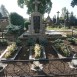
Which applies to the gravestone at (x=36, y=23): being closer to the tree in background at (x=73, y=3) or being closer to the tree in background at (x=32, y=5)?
the tree in background at (x=73, y=3)

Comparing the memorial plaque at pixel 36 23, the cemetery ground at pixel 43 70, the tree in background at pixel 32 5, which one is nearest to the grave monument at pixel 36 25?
the memorial plaque at pixel 36 23

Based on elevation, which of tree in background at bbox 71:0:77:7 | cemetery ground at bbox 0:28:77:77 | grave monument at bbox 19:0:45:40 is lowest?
cemetery ground at bbox 0:28:77:77

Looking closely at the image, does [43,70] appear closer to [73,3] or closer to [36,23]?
[36,23]

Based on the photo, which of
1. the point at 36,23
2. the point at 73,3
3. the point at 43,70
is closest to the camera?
the point at 43,70

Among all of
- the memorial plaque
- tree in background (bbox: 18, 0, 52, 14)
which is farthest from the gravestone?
tree in background (bbox: 18, 0, 52, 14)

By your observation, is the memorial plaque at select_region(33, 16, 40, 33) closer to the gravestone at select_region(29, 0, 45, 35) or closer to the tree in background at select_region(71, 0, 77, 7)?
the gravestone at select_region(29, 0, 45, 35)

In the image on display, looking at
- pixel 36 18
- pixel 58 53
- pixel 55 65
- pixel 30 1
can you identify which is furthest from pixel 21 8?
pixel 55 65

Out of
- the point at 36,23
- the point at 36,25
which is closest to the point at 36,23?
the point at 36,23

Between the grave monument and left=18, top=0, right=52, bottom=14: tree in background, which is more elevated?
left=18, top=0, right=52, bottom=14: tree in background

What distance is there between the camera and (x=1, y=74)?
7.57 metres

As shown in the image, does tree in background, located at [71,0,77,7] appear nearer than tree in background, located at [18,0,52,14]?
Yes

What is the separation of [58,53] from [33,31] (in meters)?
7.79

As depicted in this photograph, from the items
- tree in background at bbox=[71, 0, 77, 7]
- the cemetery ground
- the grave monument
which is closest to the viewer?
the cemetery ground

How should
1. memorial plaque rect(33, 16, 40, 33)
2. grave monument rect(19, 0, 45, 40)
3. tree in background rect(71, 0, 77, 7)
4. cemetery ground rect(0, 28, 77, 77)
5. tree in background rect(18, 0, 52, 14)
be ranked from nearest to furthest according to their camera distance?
cemetery ground rect(0, 28, 77, 77)
grave monument rect(19, 0, 45, 40)
memorial plaque rect(33, 16, 40, 33)
tree in background rect(71, 0, 77, 7)
tree in background rect(18, 0, 52, 14)
